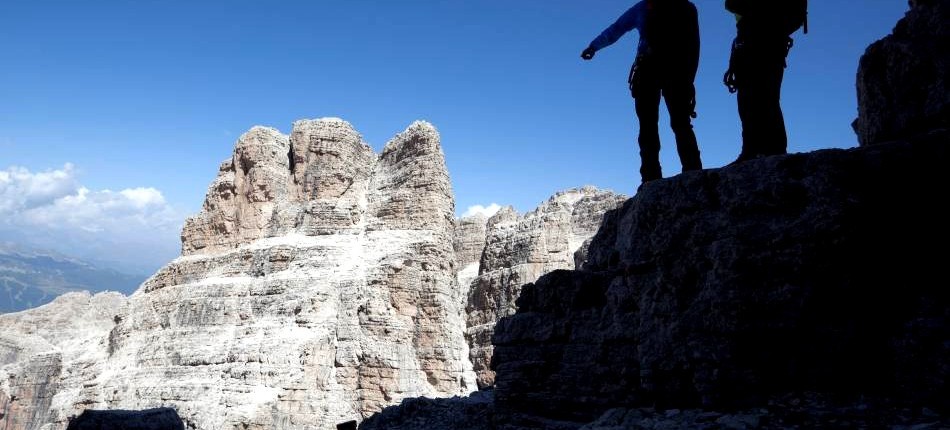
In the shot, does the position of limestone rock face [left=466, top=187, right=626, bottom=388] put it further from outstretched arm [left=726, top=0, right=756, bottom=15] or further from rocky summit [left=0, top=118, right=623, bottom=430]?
outstretched arm [left=726, top=0, right=756, bottom=15]

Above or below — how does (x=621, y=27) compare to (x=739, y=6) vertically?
above

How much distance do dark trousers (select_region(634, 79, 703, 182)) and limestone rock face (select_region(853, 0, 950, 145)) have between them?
194cm

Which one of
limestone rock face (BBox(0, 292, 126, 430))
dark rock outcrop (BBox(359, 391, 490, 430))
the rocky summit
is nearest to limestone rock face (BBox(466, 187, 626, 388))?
the rocky summit

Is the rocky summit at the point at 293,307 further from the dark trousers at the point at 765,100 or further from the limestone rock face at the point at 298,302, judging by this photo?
the dark trousers at the point at 765,100

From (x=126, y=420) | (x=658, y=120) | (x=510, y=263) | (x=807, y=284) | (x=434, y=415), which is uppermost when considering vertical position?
(x=510, y=263)

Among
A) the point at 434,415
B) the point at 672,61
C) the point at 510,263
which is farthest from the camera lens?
the point at 510,263

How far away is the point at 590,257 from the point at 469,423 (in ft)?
11.5

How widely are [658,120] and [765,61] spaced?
1.64 m

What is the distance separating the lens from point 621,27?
909cm

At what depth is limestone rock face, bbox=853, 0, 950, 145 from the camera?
7.09 meters

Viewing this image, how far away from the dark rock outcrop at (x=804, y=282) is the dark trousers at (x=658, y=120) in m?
1.69

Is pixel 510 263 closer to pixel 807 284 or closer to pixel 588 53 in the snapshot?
pixel 588 53

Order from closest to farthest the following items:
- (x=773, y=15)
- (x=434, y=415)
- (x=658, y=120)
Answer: (x=773, y=15)
(x=658, y=120)
(x=434, y=415)

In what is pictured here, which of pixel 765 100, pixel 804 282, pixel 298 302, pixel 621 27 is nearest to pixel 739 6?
pixel 765 100
